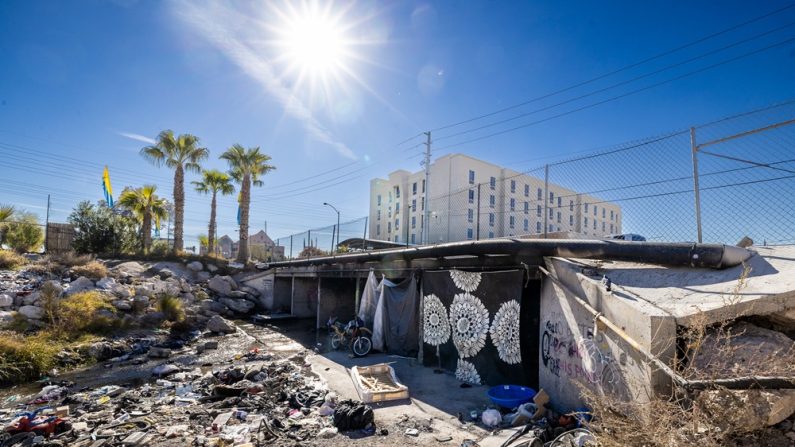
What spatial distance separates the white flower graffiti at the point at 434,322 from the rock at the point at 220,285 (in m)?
17.4

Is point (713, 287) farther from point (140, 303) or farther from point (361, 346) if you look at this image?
point (140, 303)

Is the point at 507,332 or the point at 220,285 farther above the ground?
the point at 507,332

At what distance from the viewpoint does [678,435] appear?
9.53 feet

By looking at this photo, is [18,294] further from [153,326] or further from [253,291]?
[253,291]

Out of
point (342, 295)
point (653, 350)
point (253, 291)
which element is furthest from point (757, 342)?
point (253, 291)

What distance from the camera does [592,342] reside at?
5027mm

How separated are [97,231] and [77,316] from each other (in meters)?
14.3

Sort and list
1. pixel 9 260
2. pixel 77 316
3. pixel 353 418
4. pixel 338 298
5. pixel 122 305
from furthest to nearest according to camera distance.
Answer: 1. pixel 338 298
2. pixel 9 260
3. pixel 122 305
4. pixel 77 316
5. pixel 353 418

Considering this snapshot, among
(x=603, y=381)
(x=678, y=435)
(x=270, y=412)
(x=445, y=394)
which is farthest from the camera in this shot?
(x=445, y=394)

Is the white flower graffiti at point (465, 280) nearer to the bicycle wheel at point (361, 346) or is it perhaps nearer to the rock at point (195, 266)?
the bicycle wheel at point (361, 346)

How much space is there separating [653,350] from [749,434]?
36.9 inches

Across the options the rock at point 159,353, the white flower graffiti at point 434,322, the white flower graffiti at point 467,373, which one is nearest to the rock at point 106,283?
the rock at point 159,353

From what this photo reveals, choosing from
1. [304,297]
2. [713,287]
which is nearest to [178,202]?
[304,297]

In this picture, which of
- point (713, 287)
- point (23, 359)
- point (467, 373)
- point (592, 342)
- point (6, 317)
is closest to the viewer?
point (713, 287)
